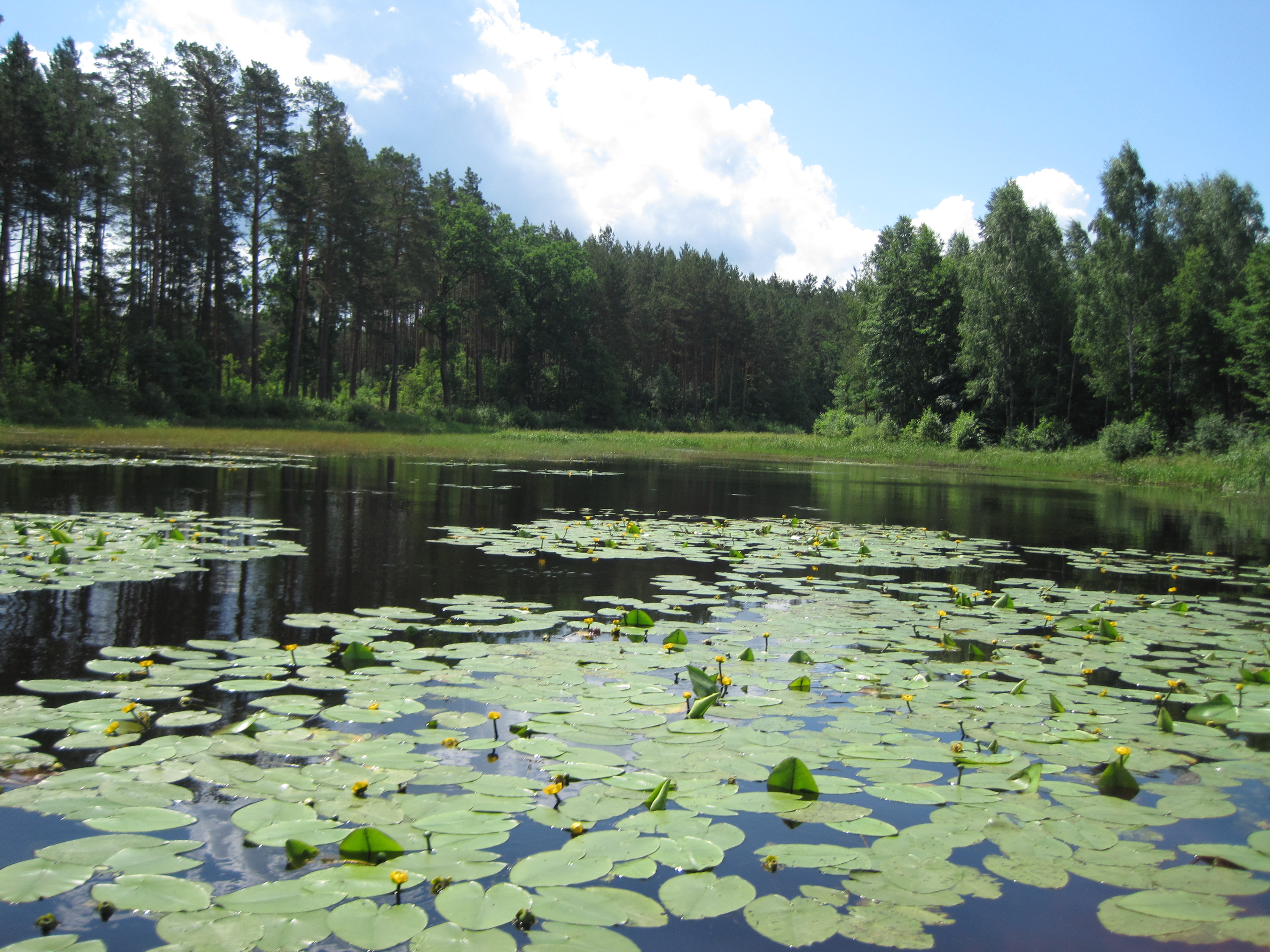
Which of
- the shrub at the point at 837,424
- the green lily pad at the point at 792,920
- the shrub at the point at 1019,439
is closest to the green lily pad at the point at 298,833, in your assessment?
the green lily pad at the point at 792,920

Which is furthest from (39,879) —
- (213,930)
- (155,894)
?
(213,930)

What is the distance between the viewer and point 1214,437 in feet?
104

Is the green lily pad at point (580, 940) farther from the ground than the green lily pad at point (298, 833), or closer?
closer

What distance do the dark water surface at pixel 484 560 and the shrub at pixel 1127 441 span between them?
9324 mm

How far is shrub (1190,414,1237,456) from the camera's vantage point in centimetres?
3136

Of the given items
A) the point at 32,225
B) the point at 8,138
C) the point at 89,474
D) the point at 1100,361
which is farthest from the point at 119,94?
the point at 1100,361

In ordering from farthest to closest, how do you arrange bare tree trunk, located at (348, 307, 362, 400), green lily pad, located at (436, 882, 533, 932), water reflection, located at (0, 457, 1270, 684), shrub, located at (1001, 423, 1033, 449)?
bare tree trunk, located at (348, 307, 362, 400) < shrub, located at (1001, 423, 1033, 449) < water reflection, located at (0, 457, 1270, 684) < green lily pad, located at (436, 882, 533, 932)

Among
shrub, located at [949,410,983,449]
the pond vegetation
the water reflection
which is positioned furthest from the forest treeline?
the pond vegetation

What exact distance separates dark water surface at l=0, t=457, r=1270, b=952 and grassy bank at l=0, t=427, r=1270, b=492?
12.6ft

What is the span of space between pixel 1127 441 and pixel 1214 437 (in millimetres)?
3166

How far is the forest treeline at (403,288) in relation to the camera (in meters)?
30.1

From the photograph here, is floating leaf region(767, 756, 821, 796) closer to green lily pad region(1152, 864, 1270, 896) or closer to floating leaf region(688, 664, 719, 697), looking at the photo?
floating leaf region(688, 664, 719, 697)

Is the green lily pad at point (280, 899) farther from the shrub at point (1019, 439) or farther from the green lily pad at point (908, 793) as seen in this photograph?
the shrub at point (1019, 439)

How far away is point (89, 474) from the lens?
43.6 feet
